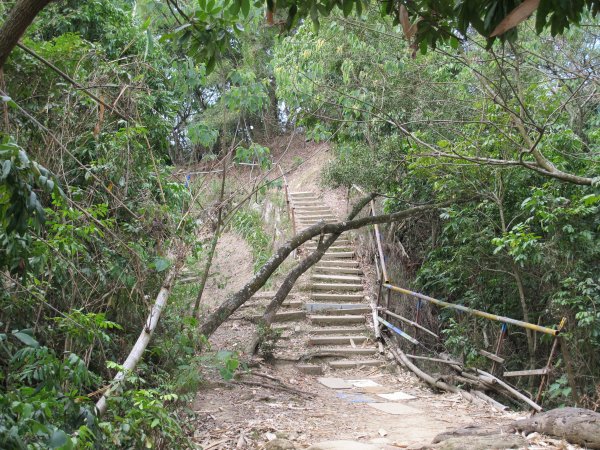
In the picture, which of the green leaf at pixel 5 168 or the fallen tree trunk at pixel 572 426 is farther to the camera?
the fallen tree trunk at pixel 572 426

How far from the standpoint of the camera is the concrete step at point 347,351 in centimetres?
956

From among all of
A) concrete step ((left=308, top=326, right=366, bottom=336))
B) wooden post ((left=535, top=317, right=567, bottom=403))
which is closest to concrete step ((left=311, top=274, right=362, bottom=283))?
concrete step ((left=308, top=326, right=366, bottom=336))

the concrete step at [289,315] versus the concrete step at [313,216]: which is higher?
the concrete step at [313,216]

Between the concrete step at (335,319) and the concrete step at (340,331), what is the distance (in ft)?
0.64

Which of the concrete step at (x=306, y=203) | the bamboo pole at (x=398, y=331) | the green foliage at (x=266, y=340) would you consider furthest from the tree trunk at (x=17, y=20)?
the concrete step at (x=306, y=203)

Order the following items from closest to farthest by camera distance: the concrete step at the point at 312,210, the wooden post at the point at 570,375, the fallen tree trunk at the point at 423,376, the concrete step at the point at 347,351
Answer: the wooden post at the point at 570,375 → the fallen tree trunk at the point at 423,376 → the concrete step at the point at 347,351 → the concrete step at the point at 312,210

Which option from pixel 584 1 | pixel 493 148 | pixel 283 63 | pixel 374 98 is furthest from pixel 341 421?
pixel 283 63

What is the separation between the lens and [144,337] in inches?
189

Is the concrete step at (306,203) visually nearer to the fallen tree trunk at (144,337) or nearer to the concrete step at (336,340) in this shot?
the concrete step at (336,340)

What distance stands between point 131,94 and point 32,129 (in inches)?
42.0

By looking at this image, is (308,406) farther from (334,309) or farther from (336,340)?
(334,309)

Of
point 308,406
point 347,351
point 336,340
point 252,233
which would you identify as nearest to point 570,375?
point 308,406

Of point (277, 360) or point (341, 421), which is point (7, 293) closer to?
point (341, 421)

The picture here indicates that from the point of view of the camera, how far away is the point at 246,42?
17.0m
